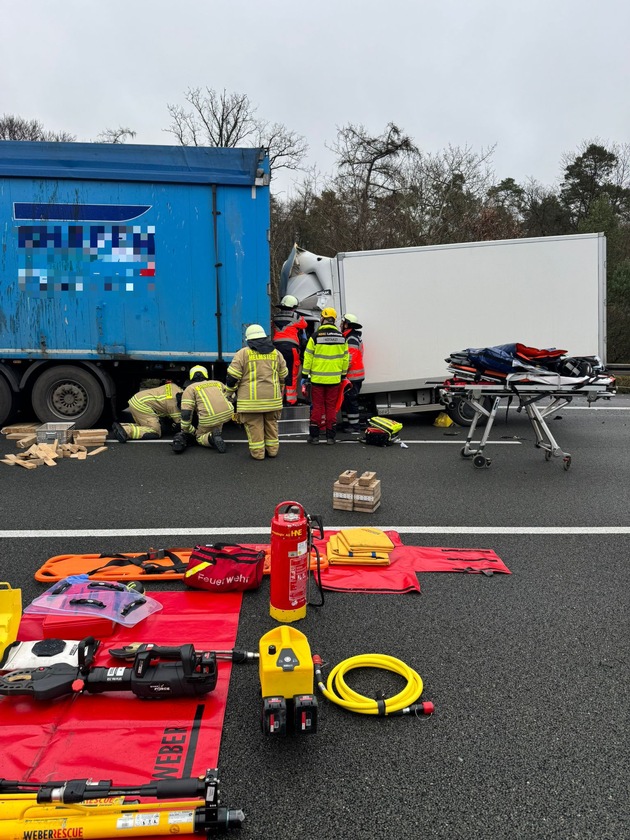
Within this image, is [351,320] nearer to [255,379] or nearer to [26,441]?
[255,379]

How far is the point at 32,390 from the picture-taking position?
8703 millimetres

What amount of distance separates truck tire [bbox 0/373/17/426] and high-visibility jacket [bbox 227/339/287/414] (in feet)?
12.1

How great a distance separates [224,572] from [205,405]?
4.31 metres

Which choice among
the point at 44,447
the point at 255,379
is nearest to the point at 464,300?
the point at 255,379

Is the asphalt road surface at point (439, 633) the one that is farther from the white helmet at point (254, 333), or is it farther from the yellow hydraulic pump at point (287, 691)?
the white helmet at point (254, 333)

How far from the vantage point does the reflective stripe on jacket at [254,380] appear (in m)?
7.38

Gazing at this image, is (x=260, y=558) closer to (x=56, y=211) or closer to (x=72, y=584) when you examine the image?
(x=72, y=584)

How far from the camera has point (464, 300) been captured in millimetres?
9211

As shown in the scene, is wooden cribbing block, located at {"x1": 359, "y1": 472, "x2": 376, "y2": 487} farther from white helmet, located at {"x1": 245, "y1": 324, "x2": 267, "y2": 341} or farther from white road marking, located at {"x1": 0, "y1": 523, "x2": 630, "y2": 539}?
white helmet, located at {"x1": 245, "y1": 324, "x2": 267, "y2": 341}

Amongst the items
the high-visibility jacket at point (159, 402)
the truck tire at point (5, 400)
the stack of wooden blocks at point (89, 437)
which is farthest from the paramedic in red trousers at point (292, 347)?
the truck tire at point (5, 400)

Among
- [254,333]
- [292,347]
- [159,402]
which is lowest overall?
[159,402]

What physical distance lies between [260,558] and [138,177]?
648cm

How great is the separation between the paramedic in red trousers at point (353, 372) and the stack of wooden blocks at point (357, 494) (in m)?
3.67

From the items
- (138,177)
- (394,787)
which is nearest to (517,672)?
(394,787)
